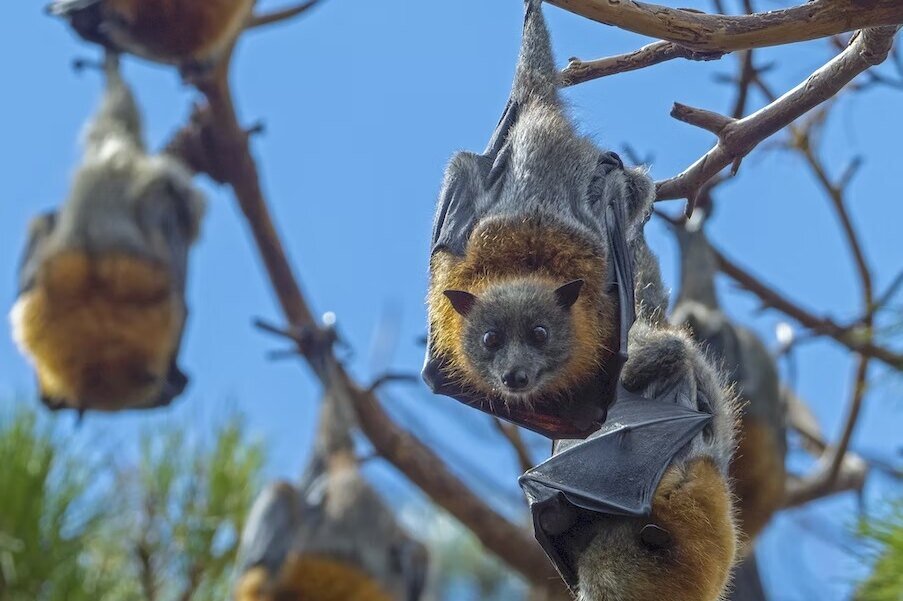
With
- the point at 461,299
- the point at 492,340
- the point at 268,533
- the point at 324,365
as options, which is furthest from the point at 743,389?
the point at 461,299

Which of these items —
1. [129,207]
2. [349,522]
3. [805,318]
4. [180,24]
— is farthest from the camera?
[129,207]

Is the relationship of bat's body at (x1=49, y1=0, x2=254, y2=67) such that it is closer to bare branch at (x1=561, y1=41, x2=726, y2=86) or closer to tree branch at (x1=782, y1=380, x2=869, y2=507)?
tree branch at (x1=782, y1=380, x2=869, y2=507)

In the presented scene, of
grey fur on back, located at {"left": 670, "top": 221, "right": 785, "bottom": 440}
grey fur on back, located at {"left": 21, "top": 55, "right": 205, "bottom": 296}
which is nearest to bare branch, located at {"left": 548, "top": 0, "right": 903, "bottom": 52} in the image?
grey fur on back, located at {"left": 670, "top": 221, "right": 785, "bottom": 440}

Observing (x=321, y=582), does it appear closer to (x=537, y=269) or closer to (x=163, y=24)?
(x=163, y=24)

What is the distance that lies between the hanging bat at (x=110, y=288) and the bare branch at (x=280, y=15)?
1.71 meters

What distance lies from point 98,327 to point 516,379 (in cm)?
869

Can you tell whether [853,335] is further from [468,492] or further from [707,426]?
[707,426]

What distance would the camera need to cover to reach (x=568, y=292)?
156 inches

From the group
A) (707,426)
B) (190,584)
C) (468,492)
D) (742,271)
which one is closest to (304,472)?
(190,584)

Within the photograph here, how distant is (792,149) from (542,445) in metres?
3.30

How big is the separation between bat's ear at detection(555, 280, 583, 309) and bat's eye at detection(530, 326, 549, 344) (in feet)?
0.34

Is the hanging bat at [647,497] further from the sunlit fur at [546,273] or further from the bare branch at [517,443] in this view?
the bare branch at [517,443]

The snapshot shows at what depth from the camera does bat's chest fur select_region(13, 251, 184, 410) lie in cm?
1178

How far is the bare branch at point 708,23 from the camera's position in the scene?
11.6 ft
